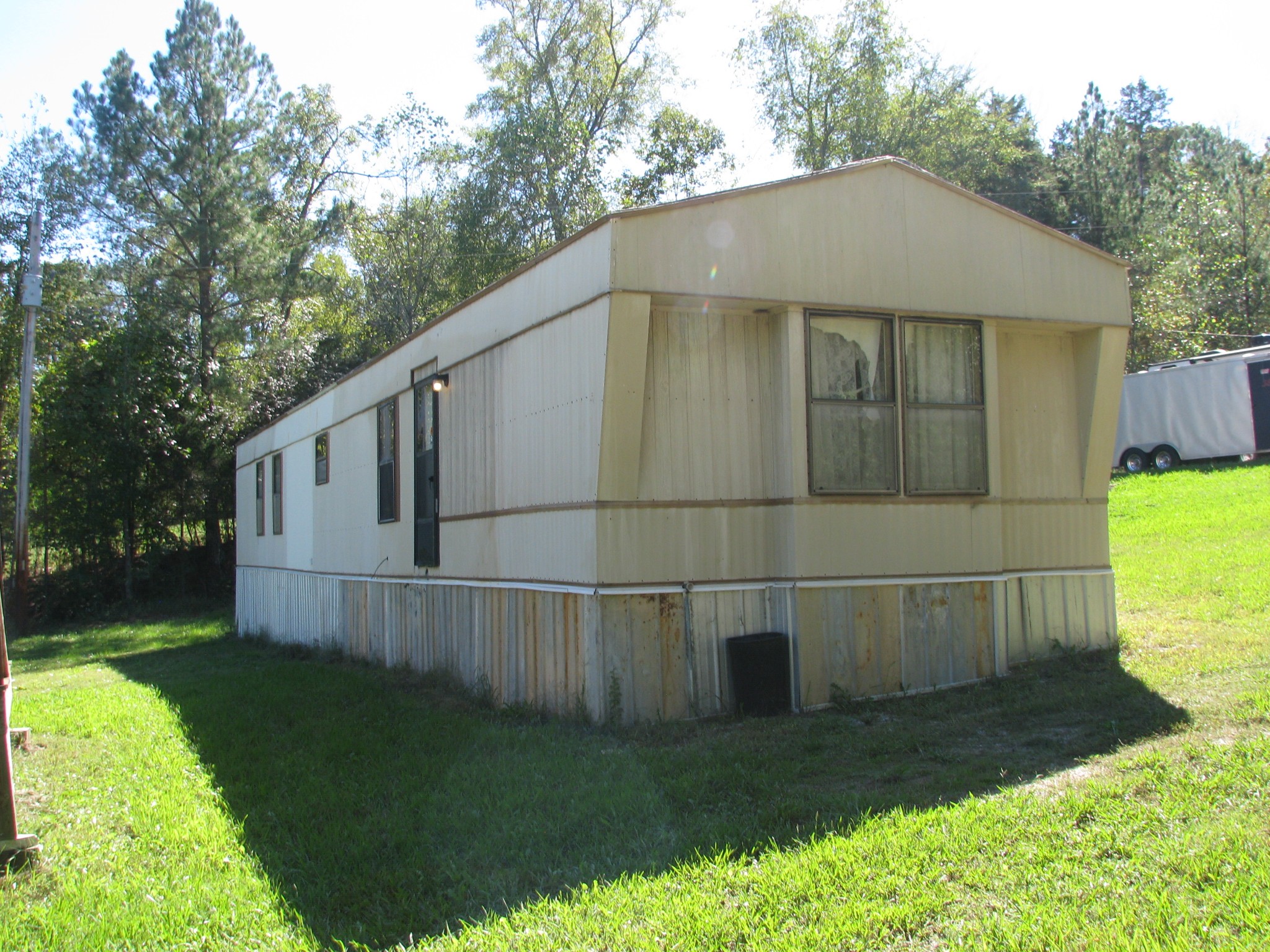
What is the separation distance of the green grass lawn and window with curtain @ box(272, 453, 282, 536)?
7872 millimetres

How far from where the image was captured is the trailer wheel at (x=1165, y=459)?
2178 centimetres

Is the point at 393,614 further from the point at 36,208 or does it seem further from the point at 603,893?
the point at 36,208

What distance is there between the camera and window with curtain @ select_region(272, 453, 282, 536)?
16.2 m

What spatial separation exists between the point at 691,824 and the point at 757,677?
93.8 inches

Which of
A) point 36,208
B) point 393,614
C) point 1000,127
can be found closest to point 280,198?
point 36,208

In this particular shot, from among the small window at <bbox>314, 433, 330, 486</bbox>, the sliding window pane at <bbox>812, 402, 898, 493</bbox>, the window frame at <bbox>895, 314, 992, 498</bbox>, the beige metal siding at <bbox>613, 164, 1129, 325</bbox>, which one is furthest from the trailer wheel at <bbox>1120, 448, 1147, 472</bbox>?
the sliding window pane at <bbox>812, 402, 898, 493</bbox>

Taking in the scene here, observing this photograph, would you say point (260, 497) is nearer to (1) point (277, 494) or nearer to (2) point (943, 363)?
(1) point (277, 494)

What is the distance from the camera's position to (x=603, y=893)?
161 inches

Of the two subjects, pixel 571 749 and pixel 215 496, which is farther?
pixel 215 496

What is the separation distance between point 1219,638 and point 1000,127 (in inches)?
866

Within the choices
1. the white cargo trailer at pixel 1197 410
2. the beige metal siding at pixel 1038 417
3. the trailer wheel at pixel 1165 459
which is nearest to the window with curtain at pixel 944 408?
the beige metal siding at pixel 1038 417

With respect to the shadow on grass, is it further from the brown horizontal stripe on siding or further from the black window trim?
the black window trim

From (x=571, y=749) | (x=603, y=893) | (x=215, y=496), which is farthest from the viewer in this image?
(x=215, y=496)

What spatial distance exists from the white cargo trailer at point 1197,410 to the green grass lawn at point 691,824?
45.2ft
